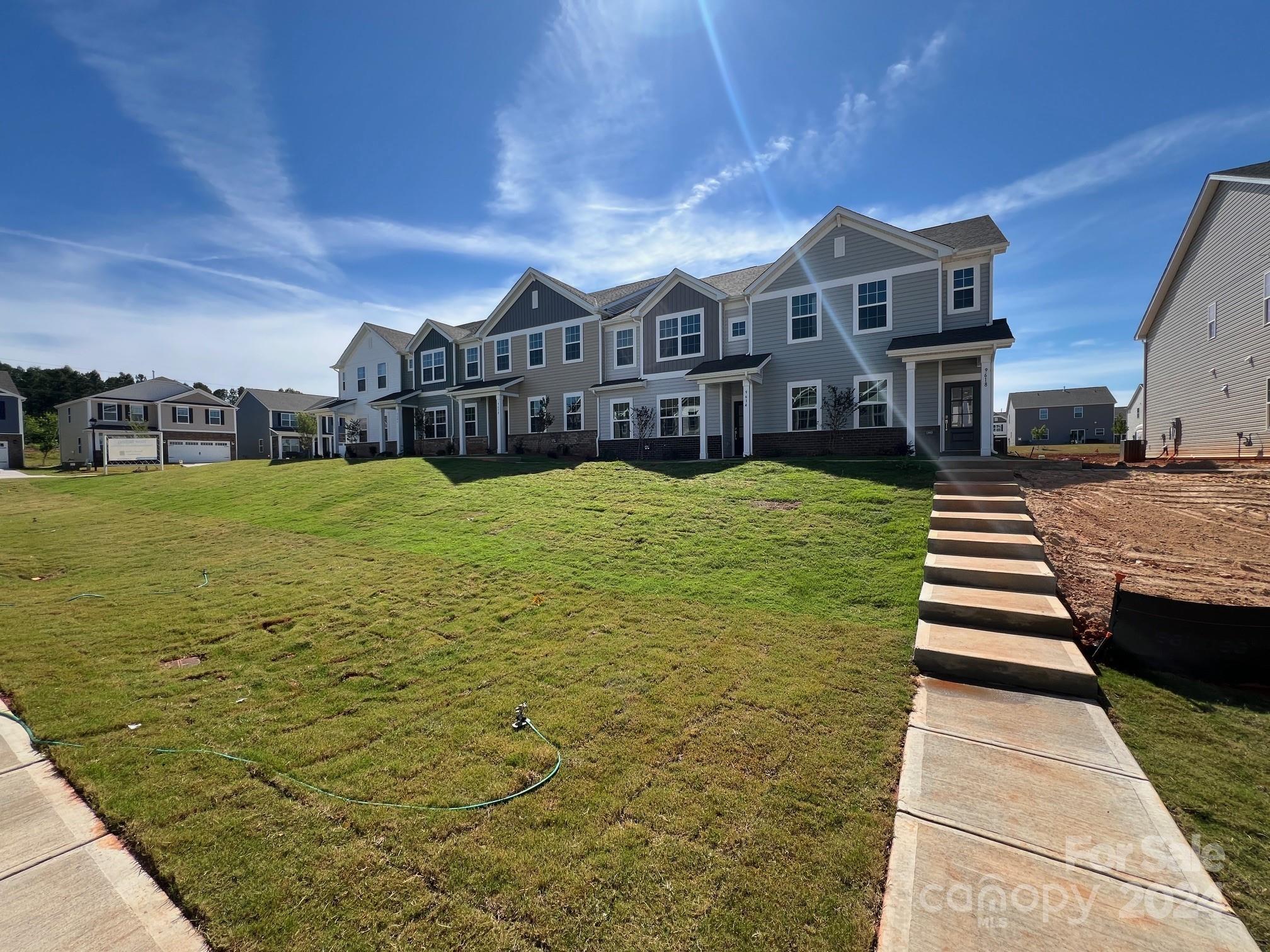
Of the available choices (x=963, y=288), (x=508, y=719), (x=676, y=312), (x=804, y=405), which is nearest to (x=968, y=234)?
(x=963, y=288)

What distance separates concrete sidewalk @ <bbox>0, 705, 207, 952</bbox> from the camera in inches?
81.2

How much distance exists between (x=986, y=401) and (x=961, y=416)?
62.7 inches

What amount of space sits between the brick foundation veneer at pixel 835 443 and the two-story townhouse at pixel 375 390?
Result: 20343 millimetres

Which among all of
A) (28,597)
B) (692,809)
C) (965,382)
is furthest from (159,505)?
(965,382)

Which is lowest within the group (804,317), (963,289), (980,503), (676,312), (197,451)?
(980,503)

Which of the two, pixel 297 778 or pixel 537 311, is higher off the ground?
pixel 537 311

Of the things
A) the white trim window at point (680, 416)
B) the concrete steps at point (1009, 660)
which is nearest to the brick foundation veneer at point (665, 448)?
the white trim window at point (680, 416)

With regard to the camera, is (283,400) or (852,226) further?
(283,400)

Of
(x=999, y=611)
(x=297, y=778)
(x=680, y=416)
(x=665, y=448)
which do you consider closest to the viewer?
(x=297, y=778)

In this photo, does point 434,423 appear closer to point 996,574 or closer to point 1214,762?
point 996,574

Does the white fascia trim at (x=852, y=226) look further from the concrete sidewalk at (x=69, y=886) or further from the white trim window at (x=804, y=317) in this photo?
the concrete sidewalk at (x=69, y=886)

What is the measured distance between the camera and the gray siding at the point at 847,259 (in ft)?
52.3

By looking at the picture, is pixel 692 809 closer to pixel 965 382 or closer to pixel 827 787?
pixel 827 787

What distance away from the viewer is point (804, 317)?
17469 millimetres
